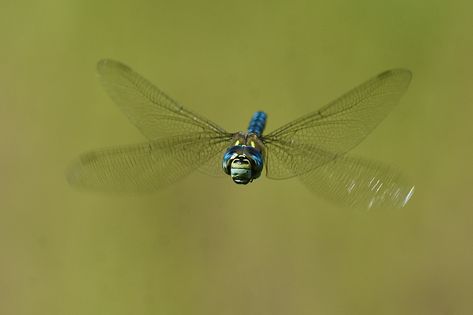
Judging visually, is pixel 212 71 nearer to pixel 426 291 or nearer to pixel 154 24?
pixel 154 24

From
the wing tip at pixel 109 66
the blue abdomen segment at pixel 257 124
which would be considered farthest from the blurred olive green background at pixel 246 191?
the wing tip at pixel 109 66

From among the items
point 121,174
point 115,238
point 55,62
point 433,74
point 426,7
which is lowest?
point 121,174

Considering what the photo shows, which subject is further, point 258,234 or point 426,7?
point 426,7

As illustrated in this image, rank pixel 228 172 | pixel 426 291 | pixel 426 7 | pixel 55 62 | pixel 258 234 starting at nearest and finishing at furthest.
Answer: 1. pixel 228 172
2. pixel 426 291
3. pixel 258 234
4. pixel 426 7
5. pixel 55 62

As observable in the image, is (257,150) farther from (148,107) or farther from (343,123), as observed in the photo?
(148,107)

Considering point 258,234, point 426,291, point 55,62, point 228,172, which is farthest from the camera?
point 55,62

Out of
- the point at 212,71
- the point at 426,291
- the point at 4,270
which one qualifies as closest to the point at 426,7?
the point at 212,71

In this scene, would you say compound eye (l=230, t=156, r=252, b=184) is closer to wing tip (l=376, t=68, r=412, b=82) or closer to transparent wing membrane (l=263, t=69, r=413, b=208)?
transparent wing membrane (l=263, t=69, r=413, b=208)
